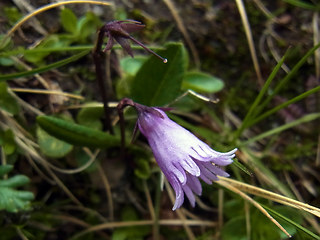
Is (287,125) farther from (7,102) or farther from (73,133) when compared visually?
(7,102)

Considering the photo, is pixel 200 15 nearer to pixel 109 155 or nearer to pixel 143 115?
pixel 109 155

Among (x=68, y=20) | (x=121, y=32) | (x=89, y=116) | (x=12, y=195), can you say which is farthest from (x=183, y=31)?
(x=12, y=195)

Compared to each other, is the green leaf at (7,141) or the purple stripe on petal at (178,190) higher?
the green leaf at (7,141)

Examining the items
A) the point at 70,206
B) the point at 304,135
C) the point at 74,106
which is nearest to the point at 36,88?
the point at 74,106

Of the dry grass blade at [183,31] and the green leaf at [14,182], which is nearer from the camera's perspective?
the green leaf at [14,182]

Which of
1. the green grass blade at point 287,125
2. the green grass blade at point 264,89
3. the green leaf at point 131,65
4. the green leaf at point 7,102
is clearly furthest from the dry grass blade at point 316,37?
the green leaf at point 7,102

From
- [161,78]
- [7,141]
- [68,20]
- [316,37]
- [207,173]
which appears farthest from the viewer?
[316,37]

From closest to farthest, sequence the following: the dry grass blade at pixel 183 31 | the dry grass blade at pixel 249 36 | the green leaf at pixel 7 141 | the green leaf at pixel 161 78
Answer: the green leaf at pixel 7 141, the green leaf at pixel 161 78, the dry grass blade at pixel 249 36, the dry grass blade at pixel 183 31

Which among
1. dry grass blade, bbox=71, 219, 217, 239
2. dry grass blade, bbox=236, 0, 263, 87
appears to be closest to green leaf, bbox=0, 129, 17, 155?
dry grass blade, bbox=71, 219, 217, 239

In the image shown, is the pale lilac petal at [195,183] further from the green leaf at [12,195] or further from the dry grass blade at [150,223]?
the green leaf at [12,195]
